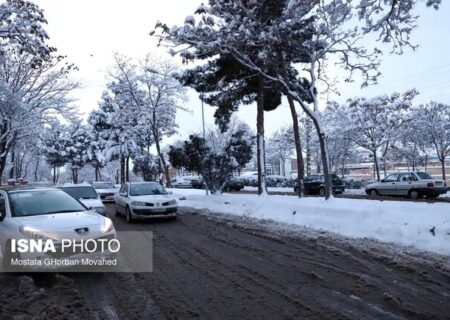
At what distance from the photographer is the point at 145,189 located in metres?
15.6

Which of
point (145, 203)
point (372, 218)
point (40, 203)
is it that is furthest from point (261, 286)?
point (145, 203)

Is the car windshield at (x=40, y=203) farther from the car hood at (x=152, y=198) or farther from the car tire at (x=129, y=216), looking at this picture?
the car tire at (x=129, y=216)

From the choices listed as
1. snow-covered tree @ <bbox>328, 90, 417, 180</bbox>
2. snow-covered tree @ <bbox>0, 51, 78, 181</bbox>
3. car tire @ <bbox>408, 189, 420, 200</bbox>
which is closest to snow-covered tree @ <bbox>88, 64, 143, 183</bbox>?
snow-covered tree @ <bbox>0, 51, 78, 181</bbox>

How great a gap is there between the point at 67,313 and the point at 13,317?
62 cm

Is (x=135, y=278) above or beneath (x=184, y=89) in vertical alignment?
beneath

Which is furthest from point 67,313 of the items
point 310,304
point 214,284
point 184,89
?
point 184,89

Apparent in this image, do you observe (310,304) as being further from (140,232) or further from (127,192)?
(127,192)

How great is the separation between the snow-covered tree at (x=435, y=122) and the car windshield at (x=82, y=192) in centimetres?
2974

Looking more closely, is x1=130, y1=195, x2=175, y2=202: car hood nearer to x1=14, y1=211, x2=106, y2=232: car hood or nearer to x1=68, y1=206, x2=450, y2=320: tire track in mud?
x1=68, y1=206, x2=450, y2=320: tire track in mud

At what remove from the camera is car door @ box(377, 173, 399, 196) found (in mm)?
23172

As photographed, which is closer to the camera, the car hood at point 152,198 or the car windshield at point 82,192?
the car hood at point 152,198

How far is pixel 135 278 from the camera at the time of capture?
6.58 meters

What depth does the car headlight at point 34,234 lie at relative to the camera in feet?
21.0

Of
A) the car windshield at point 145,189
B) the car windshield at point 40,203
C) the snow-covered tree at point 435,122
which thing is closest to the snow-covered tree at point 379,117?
the snow-covered tree at point 435,122
